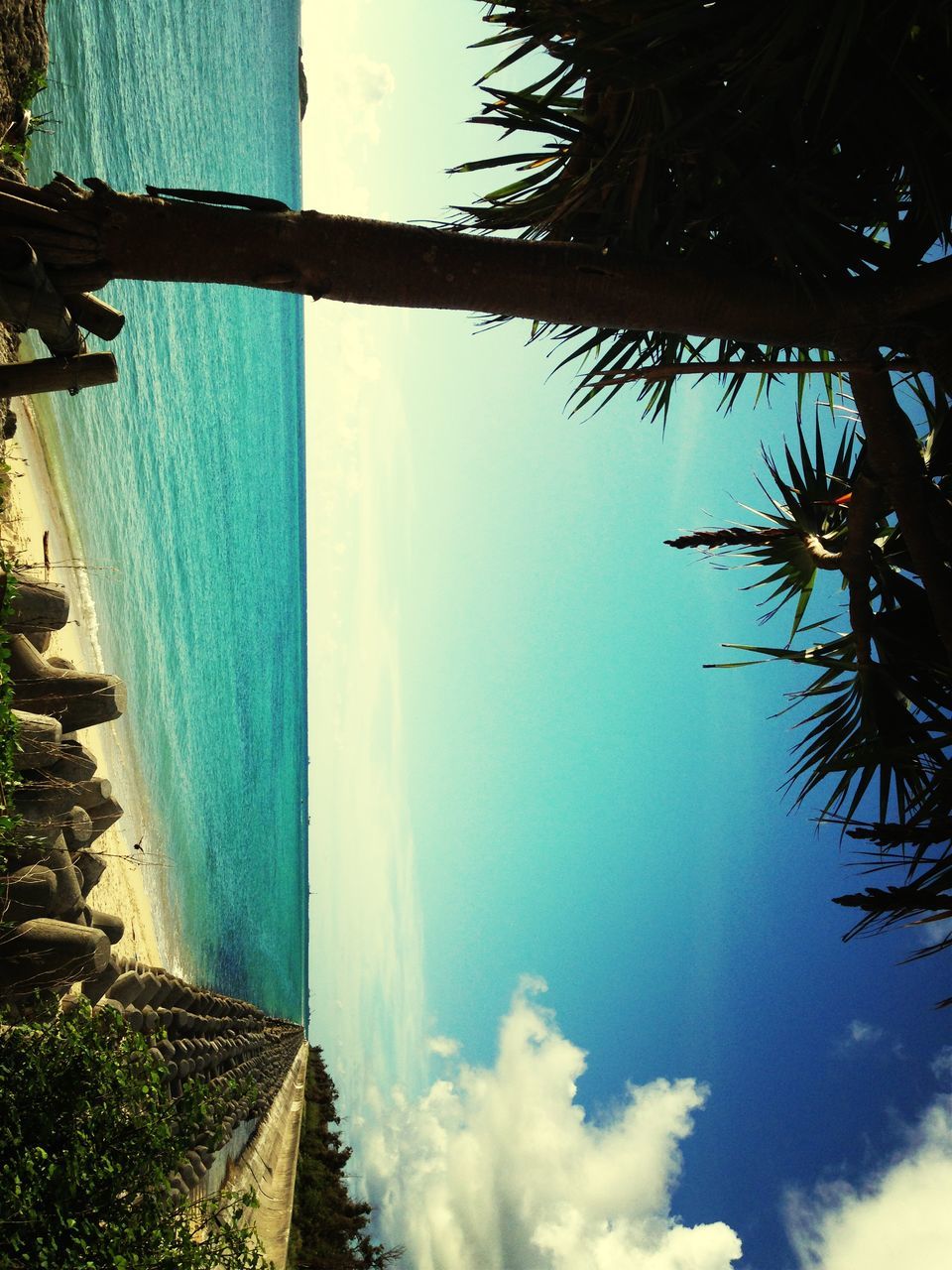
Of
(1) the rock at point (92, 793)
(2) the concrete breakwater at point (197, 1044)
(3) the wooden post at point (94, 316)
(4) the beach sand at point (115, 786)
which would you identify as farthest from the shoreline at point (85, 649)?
(3) the wooden post at point (94, 316)

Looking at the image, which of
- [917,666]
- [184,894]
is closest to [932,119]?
[917,666]

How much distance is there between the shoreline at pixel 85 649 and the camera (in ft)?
20.0

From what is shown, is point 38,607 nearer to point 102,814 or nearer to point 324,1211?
point 102,814

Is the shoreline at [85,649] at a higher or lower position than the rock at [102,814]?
higher

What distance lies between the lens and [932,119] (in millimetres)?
2707

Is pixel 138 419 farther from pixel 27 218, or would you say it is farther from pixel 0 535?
pixel 27 218

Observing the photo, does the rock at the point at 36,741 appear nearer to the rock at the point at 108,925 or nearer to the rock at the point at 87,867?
the rock at the point at 87,867

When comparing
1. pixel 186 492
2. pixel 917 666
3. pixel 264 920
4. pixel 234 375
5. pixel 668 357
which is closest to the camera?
pixel 668 357

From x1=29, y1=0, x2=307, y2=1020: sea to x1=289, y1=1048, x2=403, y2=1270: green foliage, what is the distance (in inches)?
134

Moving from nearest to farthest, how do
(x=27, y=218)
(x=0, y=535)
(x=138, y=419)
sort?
(x=27, y=218) < (x=0, y=535) < (x=138, y=419)

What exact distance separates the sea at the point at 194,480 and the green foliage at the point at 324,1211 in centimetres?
341

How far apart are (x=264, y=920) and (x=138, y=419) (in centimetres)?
1615

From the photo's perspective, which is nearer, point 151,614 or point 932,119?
point 932,119

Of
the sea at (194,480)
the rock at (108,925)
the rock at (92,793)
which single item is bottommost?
the rock at (108,925)
